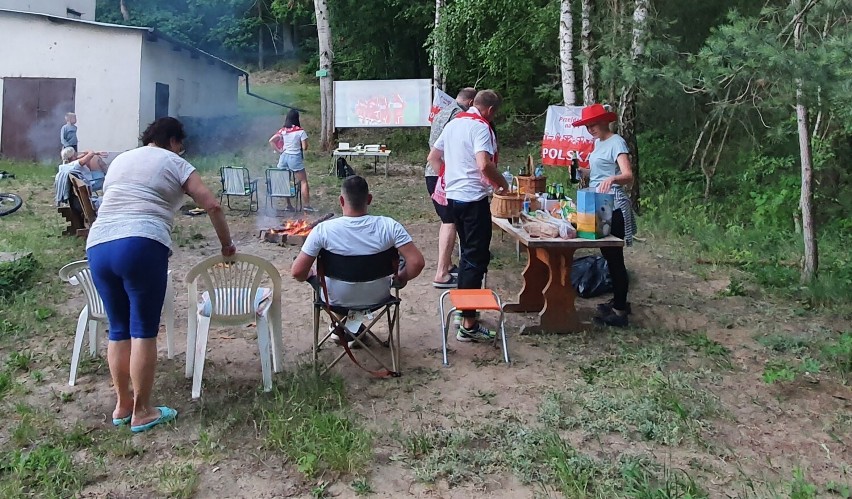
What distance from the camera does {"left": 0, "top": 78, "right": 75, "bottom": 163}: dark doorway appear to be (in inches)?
623

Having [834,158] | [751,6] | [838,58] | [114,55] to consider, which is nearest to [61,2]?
[114,55]

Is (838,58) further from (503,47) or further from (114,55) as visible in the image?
(114,55)

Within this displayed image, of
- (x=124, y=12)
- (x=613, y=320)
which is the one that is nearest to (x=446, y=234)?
(x=613, y=320)

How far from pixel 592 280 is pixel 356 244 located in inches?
106

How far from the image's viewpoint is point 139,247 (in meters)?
3.36

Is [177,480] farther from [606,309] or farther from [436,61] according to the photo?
[436,61]

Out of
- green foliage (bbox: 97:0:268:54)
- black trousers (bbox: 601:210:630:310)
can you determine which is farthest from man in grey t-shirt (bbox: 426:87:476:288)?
green foliage (bbox: 97:0:268:54)

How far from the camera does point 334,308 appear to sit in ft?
13.4

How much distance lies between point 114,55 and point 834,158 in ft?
A: 47.4

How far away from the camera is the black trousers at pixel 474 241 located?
491cm

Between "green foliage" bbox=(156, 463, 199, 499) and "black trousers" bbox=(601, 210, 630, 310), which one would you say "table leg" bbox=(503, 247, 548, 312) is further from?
"green foliage" bbox=(156, 463, 199, 499)

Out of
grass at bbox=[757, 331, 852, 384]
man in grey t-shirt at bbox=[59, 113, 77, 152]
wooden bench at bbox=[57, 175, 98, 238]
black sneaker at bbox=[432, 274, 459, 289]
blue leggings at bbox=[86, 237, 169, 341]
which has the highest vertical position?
man in grey t-shirt at bbox=[59, 113, 77, 152]

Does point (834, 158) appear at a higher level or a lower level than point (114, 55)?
lower

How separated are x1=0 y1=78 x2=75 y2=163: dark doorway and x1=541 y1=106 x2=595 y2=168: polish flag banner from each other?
36.7ft
